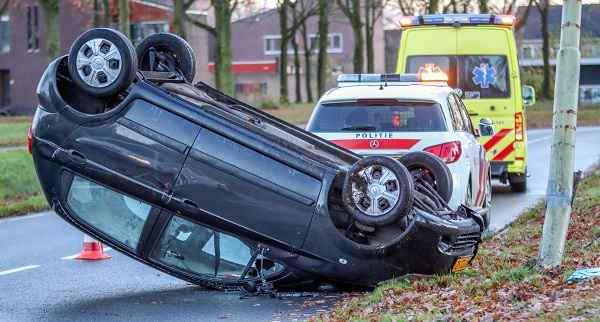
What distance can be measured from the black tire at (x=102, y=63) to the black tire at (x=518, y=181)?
11294 millimetres

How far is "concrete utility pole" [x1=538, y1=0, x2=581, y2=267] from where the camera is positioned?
28.7ft

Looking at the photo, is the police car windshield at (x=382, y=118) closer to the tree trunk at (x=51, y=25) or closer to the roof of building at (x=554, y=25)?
the tree trunk at (x=51, y=25)

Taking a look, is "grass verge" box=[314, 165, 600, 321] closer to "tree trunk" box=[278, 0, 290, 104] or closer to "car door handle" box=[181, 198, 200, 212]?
"car door handle" box=[181, 198, 200, 212]

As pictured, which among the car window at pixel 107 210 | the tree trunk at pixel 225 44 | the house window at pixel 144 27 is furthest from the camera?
the house window at pixel 144 27

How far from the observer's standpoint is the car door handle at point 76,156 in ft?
28.9

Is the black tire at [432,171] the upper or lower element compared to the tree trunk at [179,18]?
lower

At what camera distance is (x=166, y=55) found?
1032cm

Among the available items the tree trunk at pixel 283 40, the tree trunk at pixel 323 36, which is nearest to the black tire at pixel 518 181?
the tree trunk at pixel 323 36

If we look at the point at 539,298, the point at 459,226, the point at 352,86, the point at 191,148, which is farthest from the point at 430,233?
the point at 352,86

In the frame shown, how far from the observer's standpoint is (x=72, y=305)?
894 centimetres

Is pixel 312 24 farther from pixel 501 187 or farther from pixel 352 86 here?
pixel 352 86

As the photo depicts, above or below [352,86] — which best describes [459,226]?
below

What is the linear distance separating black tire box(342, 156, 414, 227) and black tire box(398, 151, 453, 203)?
49.7 inches

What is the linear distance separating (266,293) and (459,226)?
1653 millimetres
